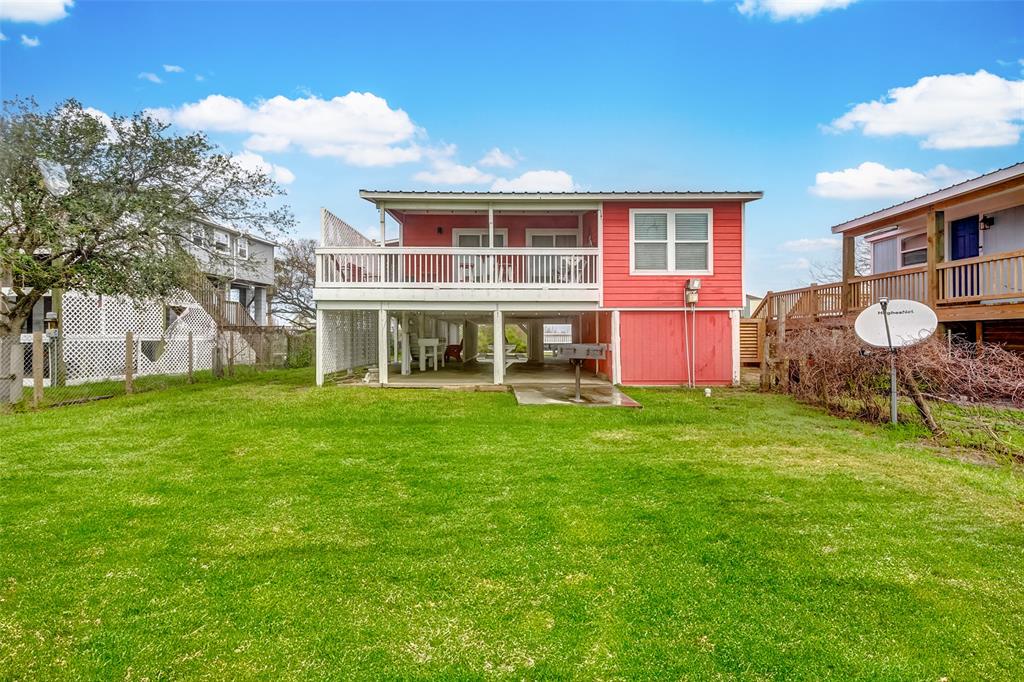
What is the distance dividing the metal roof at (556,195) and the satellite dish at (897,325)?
4815 mm

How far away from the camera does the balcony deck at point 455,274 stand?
1123cm

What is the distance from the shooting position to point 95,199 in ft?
29.2

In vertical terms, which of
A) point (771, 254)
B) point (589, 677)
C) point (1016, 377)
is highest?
point (771, 254)

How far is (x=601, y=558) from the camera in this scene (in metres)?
3.11

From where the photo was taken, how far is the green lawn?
2195mm

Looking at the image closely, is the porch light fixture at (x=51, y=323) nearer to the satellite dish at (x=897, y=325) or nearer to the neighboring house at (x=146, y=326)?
the neighboring house at (x=146, y=326)

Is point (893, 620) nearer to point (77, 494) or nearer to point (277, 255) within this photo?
point (77, 494)

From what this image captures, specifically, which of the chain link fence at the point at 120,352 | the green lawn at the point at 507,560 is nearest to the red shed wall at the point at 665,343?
the green lawn at the point at 507,560

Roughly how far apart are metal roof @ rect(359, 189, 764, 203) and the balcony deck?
3.88 ft

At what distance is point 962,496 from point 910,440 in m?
2.51

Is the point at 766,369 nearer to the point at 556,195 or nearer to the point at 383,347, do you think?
the point at 556,195

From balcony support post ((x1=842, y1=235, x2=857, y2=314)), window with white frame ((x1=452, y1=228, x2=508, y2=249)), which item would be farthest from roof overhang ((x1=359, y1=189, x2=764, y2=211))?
balcony support post ((x1=842, y1=235, x2=857, y2=314))

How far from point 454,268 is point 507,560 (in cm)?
896

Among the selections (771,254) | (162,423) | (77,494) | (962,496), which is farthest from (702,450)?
(771,254)
